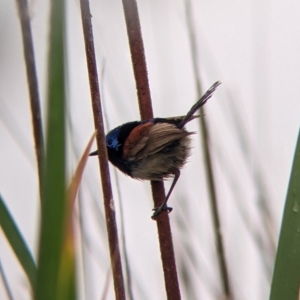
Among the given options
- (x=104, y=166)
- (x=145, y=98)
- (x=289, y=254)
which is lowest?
(x=289, y=254)

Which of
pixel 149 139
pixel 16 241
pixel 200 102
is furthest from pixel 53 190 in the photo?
pixel 149 139

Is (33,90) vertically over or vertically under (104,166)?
over

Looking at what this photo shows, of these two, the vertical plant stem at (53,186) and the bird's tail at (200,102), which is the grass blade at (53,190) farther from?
the bird's tail at (200,102)

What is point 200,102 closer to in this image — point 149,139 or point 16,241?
point 149,139

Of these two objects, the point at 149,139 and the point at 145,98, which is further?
the point at 149,139

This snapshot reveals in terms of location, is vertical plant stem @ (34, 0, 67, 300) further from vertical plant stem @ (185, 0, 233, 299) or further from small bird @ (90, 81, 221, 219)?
small bird @ (90, 81, 221, 219)

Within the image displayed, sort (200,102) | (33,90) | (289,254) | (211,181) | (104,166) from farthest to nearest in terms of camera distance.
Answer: (200,102) < (211,181) < (33,90) < (104,166) < (289,254)
